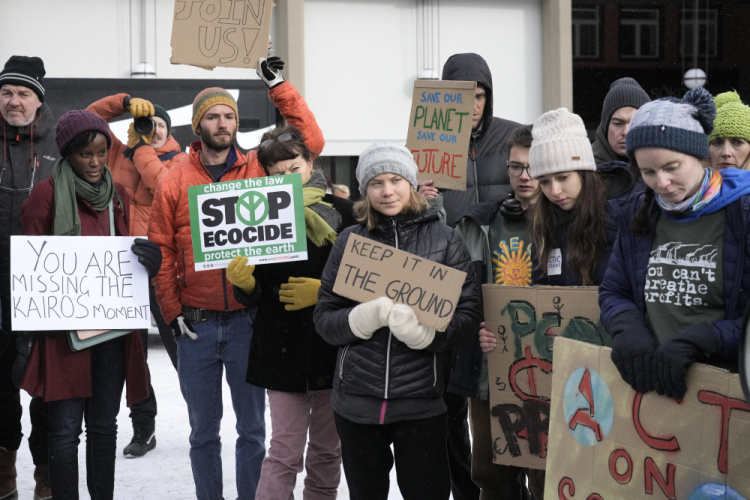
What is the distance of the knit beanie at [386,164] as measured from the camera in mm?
3164

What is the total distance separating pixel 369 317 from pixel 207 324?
1134mm

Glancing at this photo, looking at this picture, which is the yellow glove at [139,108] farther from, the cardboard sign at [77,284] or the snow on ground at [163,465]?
the snow on ground at [163,465]

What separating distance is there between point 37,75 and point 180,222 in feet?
4.42

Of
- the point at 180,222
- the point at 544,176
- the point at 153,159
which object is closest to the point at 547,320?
the point at 544,176

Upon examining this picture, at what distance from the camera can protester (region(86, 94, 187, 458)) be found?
5.11m

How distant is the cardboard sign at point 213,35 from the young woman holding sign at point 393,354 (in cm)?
140

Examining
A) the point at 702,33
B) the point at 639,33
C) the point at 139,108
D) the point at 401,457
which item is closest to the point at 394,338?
the point at 401,457

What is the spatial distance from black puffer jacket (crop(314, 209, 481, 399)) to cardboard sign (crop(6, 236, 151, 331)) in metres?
1.06

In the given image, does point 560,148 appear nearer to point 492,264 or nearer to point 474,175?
point 492,264

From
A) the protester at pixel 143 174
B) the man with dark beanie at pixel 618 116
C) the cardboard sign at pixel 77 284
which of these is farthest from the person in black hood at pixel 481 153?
the protester at pixel 143 174

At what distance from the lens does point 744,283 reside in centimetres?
222

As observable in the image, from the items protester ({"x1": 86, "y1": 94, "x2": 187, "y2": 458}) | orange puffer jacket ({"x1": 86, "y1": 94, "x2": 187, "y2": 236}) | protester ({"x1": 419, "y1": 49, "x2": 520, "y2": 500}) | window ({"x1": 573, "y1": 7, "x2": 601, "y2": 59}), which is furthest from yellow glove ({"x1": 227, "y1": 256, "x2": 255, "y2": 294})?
window ({"x1": 573, "y1": 7, "x2": 601, "y2": 59})

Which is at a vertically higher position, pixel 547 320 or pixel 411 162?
pixel 411 162

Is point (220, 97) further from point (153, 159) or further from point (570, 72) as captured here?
point (570, 72)
